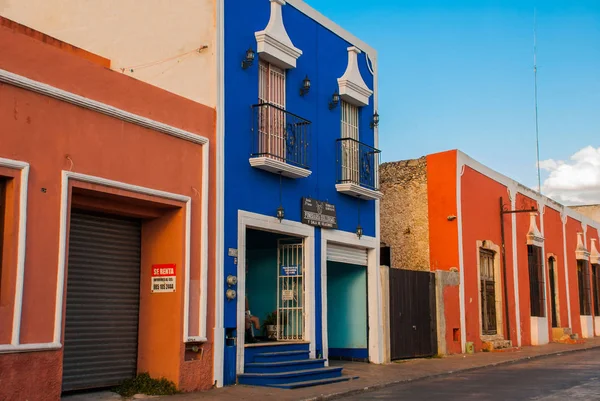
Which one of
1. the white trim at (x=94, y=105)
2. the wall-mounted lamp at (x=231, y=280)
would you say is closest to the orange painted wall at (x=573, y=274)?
the wall-mounted lamp at (x=231, y=280)

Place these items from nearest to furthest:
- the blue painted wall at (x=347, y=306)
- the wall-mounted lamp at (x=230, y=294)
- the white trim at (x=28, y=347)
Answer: the white trim at (x=28, y=347)
the wall-mounted lamp at (x=230, y=294)
the blue painted wall at (x=347, y=306)

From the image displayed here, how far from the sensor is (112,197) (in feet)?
34.5

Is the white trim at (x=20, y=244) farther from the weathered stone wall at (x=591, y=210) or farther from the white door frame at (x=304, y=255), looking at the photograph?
the weathered stone wall at (x=591, y=210)

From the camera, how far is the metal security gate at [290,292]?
14.7 metres

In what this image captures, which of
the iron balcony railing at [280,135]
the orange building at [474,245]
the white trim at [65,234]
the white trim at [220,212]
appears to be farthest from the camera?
the orange building at [474,245]

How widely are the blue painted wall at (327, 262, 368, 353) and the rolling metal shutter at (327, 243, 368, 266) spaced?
0.38 m

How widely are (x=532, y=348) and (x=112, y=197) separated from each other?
17.4 meters

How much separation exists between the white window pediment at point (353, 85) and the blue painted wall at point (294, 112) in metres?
0.15

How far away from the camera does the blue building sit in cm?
1279

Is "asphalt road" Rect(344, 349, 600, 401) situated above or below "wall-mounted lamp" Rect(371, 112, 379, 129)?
below

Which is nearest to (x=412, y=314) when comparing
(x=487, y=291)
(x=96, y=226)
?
(x=487, y=291)

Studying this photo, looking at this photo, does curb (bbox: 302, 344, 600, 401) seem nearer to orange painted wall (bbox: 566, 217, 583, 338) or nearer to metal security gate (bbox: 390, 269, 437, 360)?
metal security gate (bbox: 390, 269, 437, 360)

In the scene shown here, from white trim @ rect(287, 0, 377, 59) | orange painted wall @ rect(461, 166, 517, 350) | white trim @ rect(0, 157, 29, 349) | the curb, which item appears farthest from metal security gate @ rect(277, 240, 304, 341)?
orange painted wall @ rect(461, 166, 517, 350)

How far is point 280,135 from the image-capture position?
14117 mm
